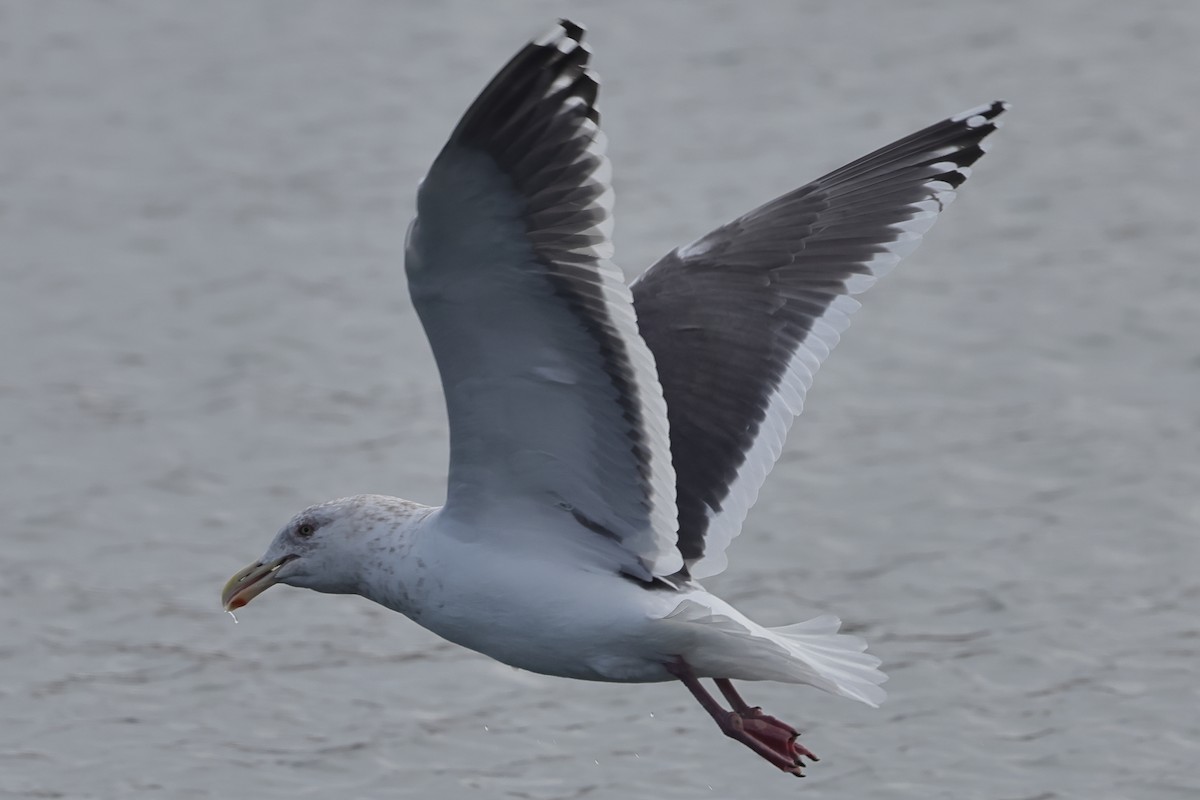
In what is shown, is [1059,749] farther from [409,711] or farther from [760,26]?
[760,26]

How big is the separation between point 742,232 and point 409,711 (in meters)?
2.49

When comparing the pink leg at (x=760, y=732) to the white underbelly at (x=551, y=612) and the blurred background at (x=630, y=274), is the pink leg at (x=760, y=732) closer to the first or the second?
the white underbelly at (x=551, y=612)

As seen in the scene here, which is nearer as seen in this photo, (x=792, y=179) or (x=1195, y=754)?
(x=1195, y=754)

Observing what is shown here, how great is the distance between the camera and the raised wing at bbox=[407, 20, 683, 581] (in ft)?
17.7

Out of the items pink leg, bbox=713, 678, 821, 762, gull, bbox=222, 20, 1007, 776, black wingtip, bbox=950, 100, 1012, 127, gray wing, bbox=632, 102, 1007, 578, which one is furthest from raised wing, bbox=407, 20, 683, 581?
black wingtip, bbox=950, 100, 1012, 127

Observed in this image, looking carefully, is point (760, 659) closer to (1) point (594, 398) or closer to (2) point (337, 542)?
(1) point (594, 398)

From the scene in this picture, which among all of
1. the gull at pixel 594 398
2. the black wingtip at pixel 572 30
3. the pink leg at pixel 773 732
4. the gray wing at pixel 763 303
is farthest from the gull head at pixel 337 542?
the black wingtip at pixel 572 30

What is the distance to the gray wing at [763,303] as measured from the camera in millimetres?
6895

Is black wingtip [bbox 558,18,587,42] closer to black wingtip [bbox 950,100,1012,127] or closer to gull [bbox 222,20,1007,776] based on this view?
gull [bbox 222,20,1007,776]

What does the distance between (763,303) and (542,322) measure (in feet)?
5.27

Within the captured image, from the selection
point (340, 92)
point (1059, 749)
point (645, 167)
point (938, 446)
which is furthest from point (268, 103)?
point (1059, 749)

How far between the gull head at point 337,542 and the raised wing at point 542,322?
30 cm

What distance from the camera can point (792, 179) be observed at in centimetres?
1339

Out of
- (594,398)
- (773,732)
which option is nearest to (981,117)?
(594,398)
